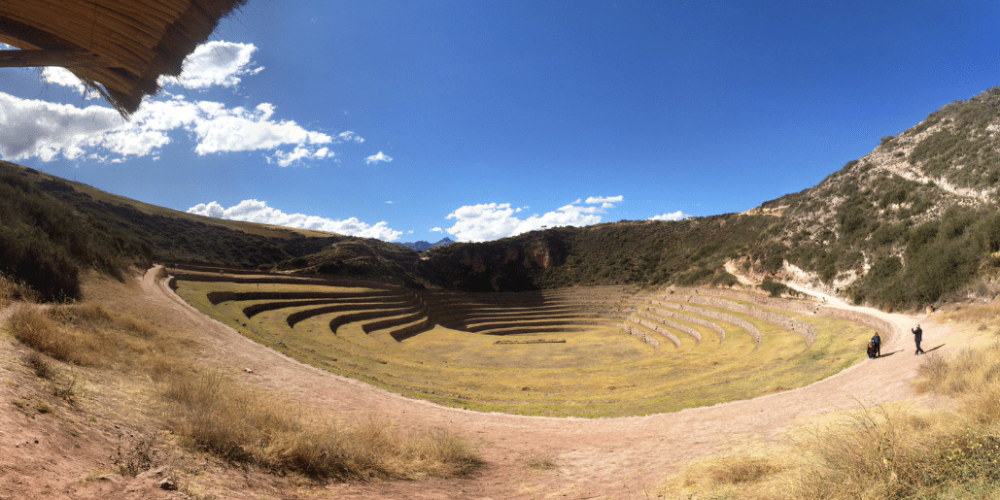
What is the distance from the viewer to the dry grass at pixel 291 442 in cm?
457

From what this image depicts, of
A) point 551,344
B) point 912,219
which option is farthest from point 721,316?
point 912,219

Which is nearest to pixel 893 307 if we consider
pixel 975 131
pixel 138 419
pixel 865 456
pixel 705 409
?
pixel 705 409

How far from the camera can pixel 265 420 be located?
540 cm

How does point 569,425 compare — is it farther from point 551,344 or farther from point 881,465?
point 551,344

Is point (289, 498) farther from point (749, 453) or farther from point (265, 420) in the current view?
point (749, 453)

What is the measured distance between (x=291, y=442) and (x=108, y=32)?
4454 mm

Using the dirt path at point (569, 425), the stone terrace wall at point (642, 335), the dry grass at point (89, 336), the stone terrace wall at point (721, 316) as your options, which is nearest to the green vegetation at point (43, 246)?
the dry grass at point (89, 336)

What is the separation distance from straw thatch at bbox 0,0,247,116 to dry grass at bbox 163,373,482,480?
12.6ft

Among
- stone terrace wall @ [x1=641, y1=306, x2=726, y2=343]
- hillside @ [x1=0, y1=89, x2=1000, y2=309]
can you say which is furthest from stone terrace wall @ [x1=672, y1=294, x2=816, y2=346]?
hillside @ [x1=0, y1=89, x2=1000, y2=309]

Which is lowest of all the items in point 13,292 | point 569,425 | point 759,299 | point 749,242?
point 569,425

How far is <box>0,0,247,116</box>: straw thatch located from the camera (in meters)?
2.55

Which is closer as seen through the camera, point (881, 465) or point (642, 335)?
point (881, 465)

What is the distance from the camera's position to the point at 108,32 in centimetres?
269

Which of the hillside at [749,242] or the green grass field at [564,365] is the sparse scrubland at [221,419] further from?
the green grass field at [564,365]
